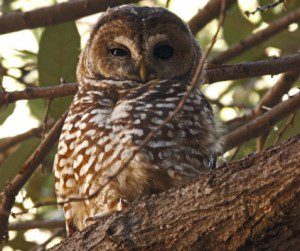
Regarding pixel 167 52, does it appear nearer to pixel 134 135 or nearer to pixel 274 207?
pixel 134 135

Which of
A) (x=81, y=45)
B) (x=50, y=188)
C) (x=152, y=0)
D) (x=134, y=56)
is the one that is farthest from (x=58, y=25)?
(x=152, y=0)

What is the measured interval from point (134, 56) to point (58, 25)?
547 mm

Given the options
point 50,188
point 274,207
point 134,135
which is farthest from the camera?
point 50,188

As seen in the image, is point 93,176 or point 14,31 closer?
point 93,176

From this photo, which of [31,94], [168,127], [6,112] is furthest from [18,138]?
[168,127]

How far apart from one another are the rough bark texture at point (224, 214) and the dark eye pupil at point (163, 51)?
142 cm

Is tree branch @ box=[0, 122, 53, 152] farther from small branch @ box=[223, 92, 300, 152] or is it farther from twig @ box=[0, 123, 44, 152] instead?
small branch @ box=[223, 92, 300, 152]

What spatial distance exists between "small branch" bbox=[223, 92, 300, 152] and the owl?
404 millimetres

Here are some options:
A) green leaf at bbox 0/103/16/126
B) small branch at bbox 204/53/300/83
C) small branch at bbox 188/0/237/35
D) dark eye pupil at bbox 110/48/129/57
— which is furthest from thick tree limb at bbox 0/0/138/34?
small branch at bbox 204/53/300/83

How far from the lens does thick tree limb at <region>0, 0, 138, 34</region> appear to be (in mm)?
3949

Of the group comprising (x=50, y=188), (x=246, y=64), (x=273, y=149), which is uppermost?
(x=50, y=188)

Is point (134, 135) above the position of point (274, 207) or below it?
above

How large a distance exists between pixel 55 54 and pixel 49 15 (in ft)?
0.81

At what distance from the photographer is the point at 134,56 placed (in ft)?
12.5
